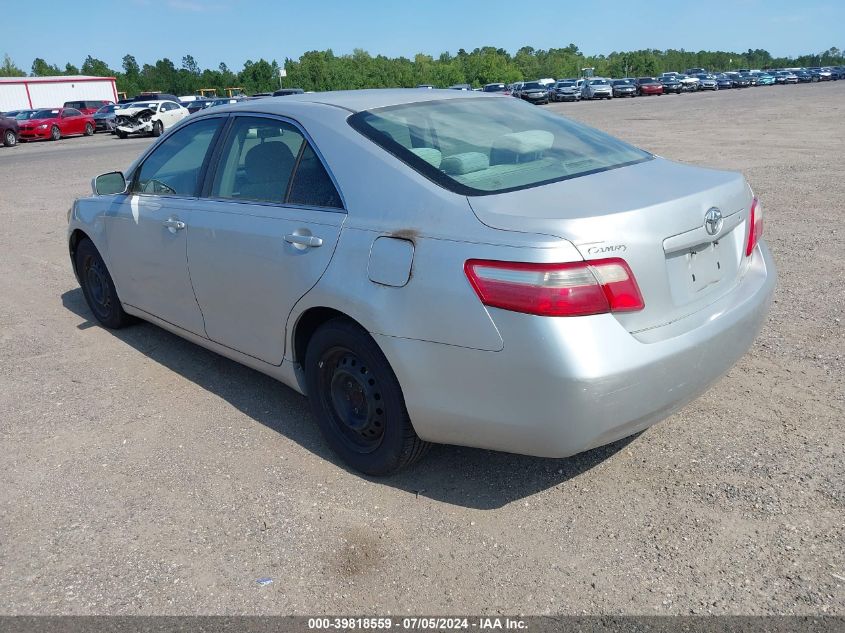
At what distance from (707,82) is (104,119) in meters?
51.0

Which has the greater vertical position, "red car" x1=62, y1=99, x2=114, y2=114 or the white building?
the white building

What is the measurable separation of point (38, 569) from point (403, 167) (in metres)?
2.21

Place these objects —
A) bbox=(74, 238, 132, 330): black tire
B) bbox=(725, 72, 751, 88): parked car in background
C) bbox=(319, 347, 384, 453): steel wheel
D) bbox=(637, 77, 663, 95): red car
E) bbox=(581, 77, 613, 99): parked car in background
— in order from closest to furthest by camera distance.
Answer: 1. bbox=(319, 347, 384, 453): steel wheel
2. bbox=(74, 238, 132, 330): black tire
3. bbox=(581, 77, 613, 99): parked car in background
4. bbox=(637, 77, 663, 95): red car
5. bbox=(725, 72, 751, 88): parked car in background

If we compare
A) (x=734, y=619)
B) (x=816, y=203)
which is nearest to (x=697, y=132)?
(x=816, y=203)

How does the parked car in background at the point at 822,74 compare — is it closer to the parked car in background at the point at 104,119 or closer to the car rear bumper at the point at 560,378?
the parked car in background at the point at 104,119

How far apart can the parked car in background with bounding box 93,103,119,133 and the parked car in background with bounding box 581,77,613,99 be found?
3385 cm

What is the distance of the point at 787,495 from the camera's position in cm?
319

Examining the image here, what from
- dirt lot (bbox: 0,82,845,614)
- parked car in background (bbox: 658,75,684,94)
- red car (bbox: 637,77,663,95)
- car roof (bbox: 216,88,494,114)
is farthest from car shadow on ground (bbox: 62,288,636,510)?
parked car in background (bbox: 658,75,684,94)

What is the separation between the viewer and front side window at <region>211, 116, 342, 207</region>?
11.8 feet

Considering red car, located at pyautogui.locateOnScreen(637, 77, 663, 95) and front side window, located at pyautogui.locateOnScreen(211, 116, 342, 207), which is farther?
red car, located at pyautogui.locateOnScreen(637, 77, 663, 95)

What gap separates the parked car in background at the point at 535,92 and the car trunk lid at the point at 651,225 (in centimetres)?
4954

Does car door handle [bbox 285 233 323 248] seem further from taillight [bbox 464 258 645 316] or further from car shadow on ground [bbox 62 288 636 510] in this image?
car shadow on ground [bbox 62 288 636 510]

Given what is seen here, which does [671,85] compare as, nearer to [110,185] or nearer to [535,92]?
[535,92]

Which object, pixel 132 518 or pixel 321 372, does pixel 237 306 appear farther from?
pixel 132 518
